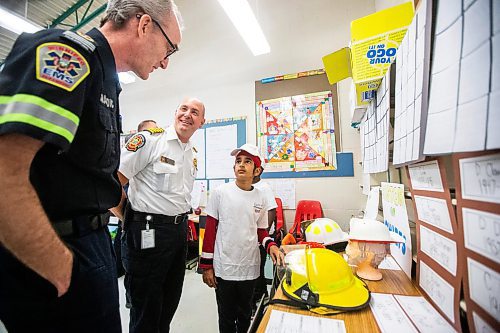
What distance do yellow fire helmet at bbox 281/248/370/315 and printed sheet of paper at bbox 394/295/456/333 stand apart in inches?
4.2

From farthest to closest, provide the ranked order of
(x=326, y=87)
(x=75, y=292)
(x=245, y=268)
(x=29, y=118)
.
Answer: (x=326, y=87) < (x=245, y=268) < (x=75, y=292) < (x=29, y=118)

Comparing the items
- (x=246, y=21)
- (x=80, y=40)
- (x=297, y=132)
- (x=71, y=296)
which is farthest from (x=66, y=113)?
(x=297, y=132)

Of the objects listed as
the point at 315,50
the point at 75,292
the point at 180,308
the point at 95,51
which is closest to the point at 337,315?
the point at 75,292

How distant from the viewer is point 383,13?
97 centimetres

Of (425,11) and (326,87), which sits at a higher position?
(326,87)

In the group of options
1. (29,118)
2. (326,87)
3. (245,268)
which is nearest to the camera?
(29,118)

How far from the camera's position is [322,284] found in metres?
0.71

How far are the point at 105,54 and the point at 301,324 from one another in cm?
95

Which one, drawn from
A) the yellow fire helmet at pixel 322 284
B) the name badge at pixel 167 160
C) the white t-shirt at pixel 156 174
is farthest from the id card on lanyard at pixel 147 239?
the yellow fire helmet at pixel 322 284

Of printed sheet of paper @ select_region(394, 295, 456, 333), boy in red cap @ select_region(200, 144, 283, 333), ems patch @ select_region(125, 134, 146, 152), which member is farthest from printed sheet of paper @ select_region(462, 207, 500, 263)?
ems patch @ select_region(125, 134, 146, 152)

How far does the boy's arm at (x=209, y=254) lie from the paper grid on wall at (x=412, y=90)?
108cm

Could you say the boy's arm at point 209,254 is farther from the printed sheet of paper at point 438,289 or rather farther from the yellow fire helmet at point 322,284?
the printed sheet of paper at point 438,289

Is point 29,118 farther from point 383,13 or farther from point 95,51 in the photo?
point 383,13

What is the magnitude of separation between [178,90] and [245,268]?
3370 mm
